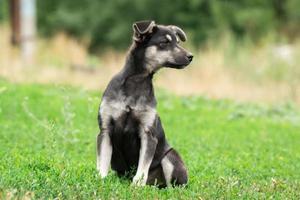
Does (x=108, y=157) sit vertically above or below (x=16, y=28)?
above

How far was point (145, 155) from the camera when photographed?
7238mm

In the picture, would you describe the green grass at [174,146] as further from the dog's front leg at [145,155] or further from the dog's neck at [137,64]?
the dog's neck at [137,64]

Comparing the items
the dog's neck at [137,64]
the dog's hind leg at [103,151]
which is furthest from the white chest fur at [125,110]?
the dog's neck at [137,64]

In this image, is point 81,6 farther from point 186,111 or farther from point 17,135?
point 17,135

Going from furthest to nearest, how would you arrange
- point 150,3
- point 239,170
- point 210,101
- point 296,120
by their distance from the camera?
point 150,3, point 210,101, point 296,120, point 239,170

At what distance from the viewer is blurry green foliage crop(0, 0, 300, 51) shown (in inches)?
1468

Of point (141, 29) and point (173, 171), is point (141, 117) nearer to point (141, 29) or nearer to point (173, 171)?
point (173, 171)

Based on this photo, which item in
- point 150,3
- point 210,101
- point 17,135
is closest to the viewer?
point 17,135

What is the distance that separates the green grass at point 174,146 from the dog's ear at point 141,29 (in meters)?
1.27

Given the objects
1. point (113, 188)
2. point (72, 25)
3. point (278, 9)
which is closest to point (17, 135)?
point (113, 188)

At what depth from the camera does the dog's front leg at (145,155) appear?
7211mm

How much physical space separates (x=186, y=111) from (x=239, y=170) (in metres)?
6.18

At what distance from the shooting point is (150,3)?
42188mm

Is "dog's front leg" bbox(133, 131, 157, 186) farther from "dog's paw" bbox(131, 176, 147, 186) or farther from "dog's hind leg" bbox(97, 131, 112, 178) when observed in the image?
"dog's hind leg" bbox(97, 131, 112, 178)
